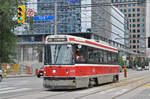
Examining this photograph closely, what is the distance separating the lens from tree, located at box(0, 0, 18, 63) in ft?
138

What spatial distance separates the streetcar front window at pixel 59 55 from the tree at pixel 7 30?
26735 mm

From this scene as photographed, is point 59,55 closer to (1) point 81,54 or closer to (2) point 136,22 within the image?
(1) point 81,54

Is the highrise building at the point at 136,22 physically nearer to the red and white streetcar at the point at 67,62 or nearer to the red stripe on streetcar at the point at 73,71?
the red stripe on streetcar at the point at 73,71

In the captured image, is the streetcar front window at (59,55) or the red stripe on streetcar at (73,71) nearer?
the red stripe on streetcar at (73,71)

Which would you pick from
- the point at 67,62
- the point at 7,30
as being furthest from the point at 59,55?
the point at 7,30

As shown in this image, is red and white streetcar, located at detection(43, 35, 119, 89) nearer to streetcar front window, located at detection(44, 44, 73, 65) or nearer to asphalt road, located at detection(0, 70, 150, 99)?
streetcar front window, located at detection(44, 44, 73, 65)

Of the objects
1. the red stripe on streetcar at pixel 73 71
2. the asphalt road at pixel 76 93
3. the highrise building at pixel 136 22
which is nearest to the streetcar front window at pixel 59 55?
the red stripe on streetcar at pixel 73 71

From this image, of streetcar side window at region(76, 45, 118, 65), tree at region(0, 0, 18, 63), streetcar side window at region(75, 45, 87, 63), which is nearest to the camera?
streetcar side window at region(75, 45, 87, 63)

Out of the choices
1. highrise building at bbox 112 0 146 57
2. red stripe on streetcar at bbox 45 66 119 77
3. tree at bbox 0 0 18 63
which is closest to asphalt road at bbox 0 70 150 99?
red stripe on streetcar at bbox 45 66 119 77

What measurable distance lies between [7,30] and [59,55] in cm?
3176

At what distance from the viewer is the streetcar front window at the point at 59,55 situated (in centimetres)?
1567

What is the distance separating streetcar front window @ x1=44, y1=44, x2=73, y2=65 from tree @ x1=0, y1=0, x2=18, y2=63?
26735 millimetres

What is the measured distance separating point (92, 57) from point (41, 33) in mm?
58047

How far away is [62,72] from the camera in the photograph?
50.8ft
